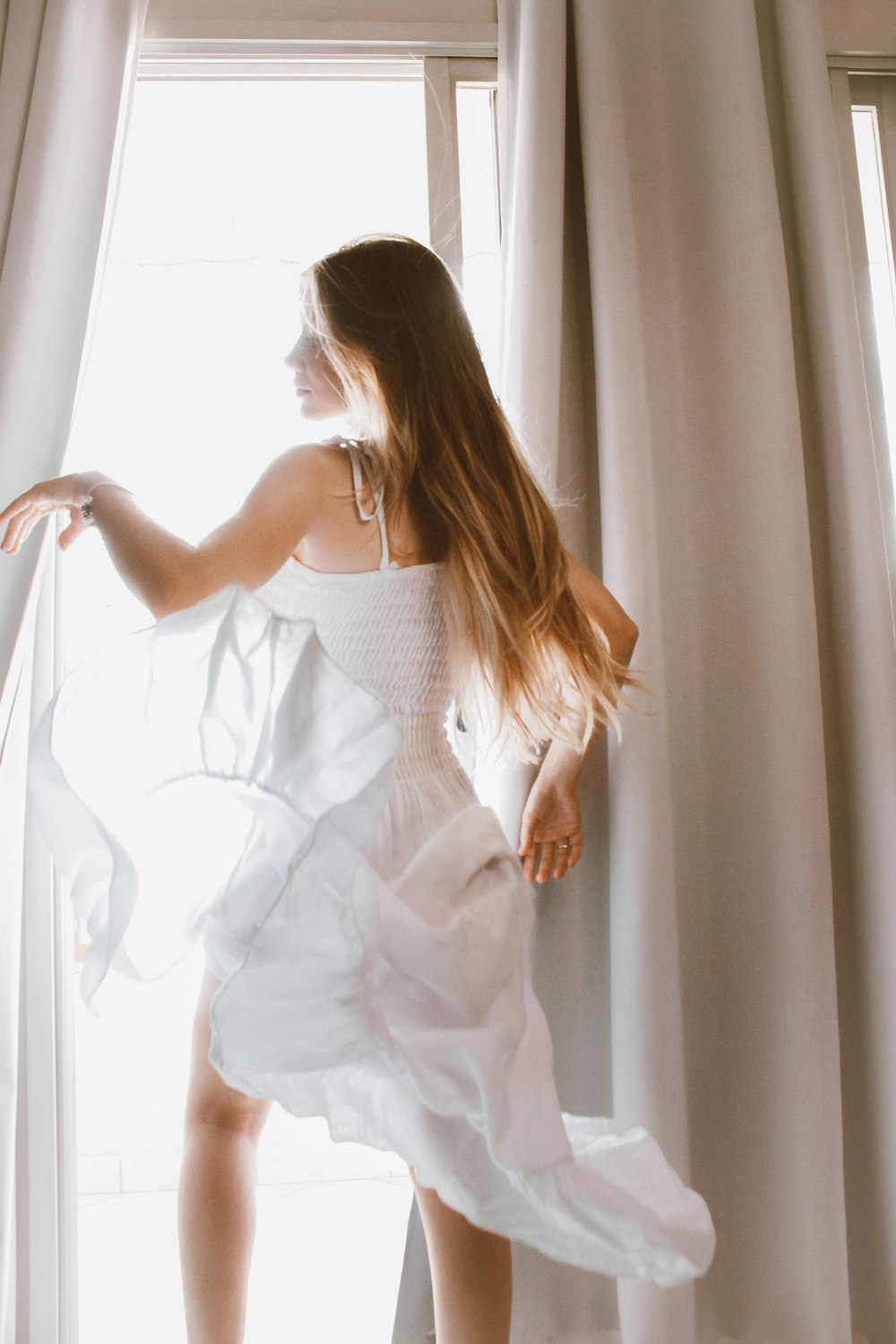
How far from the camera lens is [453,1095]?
94cm

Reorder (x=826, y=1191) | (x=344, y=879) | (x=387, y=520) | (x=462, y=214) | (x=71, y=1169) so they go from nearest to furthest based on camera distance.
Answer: (x=344, y=879)
(x=387, y=520)
(x=826, y=1191)
(x=71, y=1169)
(x=462, y=214)

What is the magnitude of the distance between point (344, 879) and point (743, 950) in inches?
40.0

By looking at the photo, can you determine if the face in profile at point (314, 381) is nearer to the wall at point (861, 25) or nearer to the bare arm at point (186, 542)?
the bare arm at point (186, 542)

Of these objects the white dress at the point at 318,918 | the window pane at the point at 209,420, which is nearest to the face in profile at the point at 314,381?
the window pane at the point at 209,420

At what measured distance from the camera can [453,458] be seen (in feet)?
4.25

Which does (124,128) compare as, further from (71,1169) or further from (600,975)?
(71,1169)

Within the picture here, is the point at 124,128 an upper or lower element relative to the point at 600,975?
upper

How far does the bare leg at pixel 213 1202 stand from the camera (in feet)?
3.77

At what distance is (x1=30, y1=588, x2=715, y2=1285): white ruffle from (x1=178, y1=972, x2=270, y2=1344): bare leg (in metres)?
0.21

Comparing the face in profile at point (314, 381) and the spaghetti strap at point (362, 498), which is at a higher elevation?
the face in profile at point (314, 381)

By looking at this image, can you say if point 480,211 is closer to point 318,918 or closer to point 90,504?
point 90,504

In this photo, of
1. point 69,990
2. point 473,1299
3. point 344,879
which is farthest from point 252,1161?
point 69,990

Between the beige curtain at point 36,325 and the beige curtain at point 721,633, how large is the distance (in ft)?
1.98

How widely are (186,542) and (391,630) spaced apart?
25 cm
